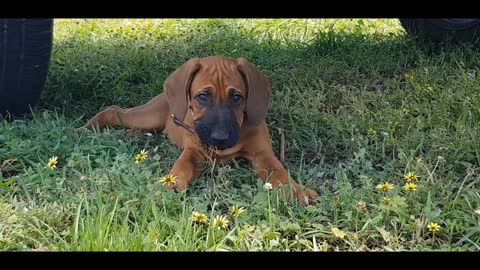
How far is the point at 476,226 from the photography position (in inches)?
116

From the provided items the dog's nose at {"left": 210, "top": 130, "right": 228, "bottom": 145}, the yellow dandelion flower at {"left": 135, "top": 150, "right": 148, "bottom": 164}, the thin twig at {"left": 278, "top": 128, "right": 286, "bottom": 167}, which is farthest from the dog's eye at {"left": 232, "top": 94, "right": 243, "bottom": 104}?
the yellow dandelion flower at {"left": 135, "top": 150, "right": 148, "bottom": 164}

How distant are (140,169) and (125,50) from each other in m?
2.47

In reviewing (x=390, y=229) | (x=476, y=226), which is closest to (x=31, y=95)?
(x=390, y=229)

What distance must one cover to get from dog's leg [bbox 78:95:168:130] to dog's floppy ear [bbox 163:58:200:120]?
Answer: 0.46m

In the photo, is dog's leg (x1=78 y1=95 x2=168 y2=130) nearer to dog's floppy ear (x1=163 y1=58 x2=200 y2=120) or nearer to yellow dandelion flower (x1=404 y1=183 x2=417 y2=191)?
dog's floppy ear (x1=163 y1=58 x2=200 y2=120)

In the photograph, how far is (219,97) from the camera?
12.2 feet

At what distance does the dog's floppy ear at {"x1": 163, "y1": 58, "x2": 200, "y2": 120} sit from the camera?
12.7ft

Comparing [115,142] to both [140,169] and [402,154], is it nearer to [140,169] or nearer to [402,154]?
[140,169]

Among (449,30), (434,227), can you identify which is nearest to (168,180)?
(434,227)

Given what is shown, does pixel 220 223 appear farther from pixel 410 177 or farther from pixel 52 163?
pixel 52 163

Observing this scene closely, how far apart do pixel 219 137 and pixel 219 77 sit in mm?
371
